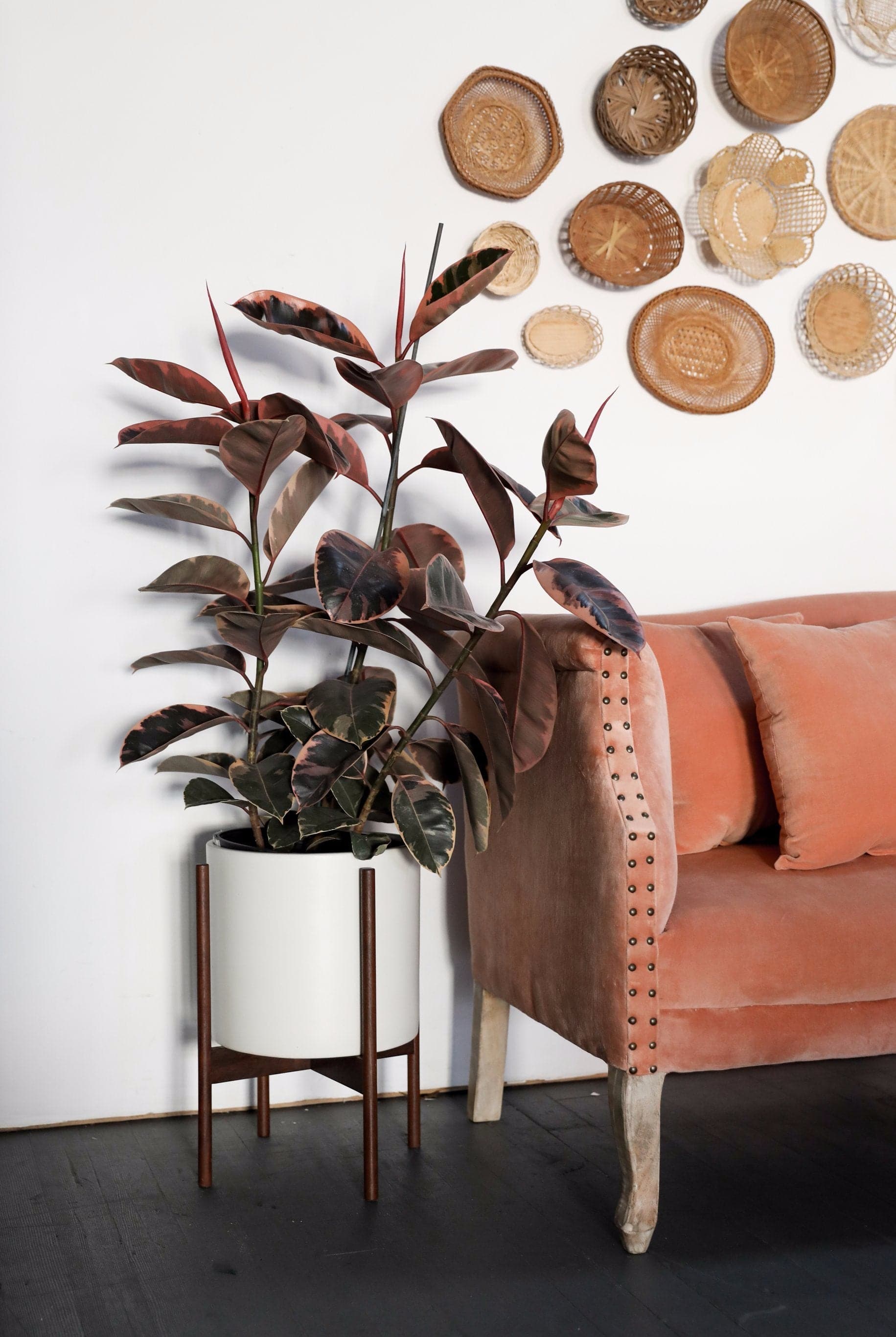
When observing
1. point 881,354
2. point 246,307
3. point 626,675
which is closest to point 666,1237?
point 626,675

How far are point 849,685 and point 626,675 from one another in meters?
0.47

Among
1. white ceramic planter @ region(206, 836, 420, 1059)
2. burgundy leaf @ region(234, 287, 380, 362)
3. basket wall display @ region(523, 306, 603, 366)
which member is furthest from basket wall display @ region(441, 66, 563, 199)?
white ceramic planter @ region(206, 836, 420, 1059)

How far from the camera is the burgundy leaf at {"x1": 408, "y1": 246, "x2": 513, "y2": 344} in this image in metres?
1.73

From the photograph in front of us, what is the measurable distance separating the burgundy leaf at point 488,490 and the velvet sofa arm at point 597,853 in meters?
0.16

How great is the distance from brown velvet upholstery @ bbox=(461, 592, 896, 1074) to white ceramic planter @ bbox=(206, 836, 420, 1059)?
10.9 inches

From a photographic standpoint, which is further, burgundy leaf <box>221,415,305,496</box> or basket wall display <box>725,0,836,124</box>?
basket wall display <box>725,0,836,124</box>

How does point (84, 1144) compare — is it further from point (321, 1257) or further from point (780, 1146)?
point (780, 1146)

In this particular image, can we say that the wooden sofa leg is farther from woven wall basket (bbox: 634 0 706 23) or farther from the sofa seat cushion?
woven wall basket (bbox: 634 0 706 23)

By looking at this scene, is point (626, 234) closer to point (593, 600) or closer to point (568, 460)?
point (568, 460)

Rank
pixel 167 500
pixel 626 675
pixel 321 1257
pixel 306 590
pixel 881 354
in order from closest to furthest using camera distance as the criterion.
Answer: pixel 321 1257 → pixel 626 675 → pixel 167 500 → pixel 306 590 → pixel 881 354

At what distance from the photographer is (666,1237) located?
163 cm

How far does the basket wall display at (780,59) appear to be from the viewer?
2.42 m

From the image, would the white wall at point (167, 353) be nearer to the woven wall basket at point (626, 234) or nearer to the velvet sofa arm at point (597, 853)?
the woven wall basket at point (626, 234)

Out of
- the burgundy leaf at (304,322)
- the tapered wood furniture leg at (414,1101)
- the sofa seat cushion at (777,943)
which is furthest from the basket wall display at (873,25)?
the tapered wood furniture leg at (414,1101)
